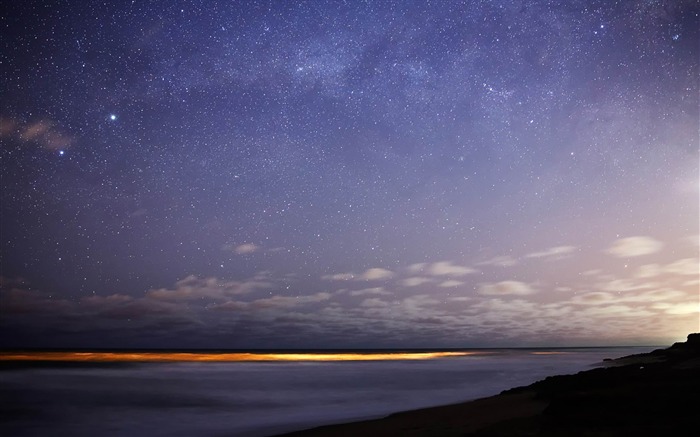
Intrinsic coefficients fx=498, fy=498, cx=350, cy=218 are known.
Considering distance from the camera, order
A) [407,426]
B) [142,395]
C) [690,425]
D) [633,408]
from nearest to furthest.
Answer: [690,425]
[633,408]
[407,426]
[142,395]

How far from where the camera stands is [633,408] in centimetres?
1016

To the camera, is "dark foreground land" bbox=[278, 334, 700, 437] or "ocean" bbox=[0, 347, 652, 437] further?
"ocean" bbox=[0, 347, 652, 437]

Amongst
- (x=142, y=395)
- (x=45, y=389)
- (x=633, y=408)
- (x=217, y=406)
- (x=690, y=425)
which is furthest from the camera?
(x=45, y=389)

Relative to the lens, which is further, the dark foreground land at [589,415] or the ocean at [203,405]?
the ocean at [203,405]

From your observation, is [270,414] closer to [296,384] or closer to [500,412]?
[500,412]

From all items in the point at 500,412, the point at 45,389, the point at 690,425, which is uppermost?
the point at 690,425

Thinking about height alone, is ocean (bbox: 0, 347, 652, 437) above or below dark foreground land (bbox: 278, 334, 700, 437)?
below

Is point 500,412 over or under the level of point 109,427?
over

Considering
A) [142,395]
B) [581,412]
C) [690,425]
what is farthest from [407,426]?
[142,395]

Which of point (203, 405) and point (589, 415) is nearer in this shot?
point (589, 415)

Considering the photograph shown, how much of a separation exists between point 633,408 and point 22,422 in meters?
21.9

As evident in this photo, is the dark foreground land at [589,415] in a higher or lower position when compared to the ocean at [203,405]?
higher

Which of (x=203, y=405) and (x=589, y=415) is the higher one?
(x=589, y=415)

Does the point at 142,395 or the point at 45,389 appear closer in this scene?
the point at 142,395
